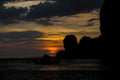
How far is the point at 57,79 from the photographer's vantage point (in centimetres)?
12194

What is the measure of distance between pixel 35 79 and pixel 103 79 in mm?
19691

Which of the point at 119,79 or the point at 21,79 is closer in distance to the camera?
the point at 119,79

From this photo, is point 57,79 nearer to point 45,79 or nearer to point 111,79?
point 45,79

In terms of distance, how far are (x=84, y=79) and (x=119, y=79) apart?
13999 mm

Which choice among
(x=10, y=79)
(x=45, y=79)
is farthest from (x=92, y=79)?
(x=10, y=79)

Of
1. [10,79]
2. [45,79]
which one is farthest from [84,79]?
[10,79]

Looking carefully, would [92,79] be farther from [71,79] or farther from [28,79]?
[28,79]

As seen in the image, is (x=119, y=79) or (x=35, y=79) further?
(x=35, y=79)

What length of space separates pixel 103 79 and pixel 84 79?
19.9ft

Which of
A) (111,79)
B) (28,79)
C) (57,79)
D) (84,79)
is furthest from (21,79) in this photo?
(111,79)

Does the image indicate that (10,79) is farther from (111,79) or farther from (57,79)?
(111,79)

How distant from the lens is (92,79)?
122m

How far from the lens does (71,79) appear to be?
12106 centimetres

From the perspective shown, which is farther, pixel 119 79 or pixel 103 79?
pixel 103 79
